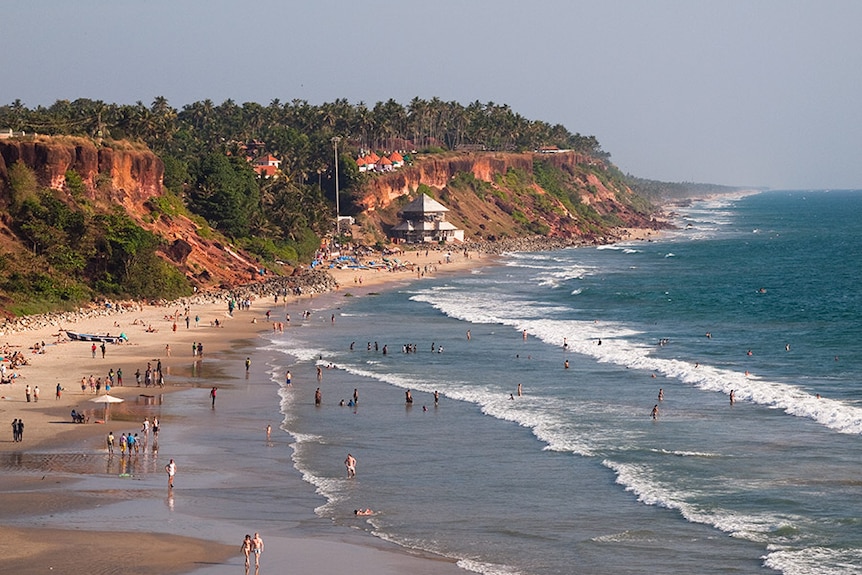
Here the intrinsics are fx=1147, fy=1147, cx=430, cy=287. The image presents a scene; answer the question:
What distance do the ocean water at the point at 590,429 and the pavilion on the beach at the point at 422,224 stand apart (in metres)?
51.6

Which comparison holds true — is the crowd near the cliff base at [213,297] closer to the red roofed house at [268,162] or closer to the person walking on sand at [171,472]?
the red roofed house at [268,162]

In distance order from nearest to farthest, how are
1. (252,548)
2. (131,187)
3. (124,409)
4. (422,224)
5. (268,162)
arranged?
(252,548) → (124,409) → (131,187) → (268,162) → (422,224)

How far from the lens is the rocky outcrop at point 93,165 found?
249ft

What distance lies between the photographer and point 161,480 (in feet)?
115

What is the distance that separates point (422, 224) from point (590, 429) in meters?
99.3

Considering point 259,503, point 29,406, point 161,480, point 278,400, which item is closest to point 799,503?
point 259,503

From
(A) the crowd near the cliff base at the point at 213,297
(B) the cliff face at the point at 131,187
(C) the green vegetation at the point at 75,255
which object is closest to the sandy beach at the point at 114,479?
(A) the crowd near the cliff base at the point at 213,297

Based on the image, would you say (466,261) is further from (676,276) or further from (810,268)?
(810,268)

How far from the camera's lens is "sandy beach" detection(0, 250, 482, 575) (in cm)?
2762

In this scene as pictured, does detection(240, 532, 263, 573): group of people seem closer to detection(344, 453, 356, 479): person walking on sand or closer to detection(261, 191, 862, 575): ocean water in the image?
detection(261, 191, 862, 575): ocean water

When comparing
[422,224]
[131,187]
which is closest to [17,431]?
[131,187]

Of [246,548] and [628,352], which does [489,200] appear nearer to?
[628,352]

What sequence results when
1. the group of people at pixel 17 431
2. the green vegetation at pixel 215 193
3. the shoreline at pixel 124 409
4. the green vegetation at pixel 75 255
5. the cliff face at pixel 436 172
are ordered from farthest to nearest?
the cliff face at pixel 436 172 → the green vegetation at pixel 215 193 → the green vegetation at pixel 75 255 → the group of people at pixel 17 431 → the shoreline at pixel 124 409

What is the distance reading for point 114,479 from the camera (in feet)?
114
